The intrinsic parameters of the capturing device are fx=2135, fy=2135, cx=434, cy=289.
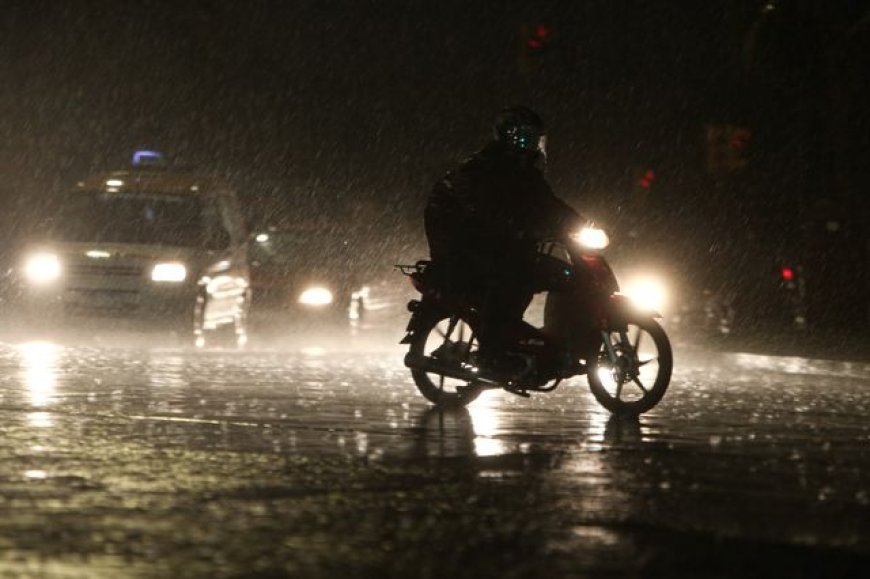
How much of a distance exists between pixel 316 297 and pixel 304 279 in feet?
0.89

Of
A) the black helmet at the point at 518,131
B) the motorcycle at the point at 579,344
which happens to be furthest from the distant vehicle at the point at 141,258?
the black helmet at the point at 518,131

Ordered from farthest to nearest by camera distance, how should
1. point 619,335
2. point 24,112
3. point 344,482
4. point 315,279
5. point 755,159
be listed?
point 24,112 → point 755,159 → point 315,279 → point 619,335 → point 344,482

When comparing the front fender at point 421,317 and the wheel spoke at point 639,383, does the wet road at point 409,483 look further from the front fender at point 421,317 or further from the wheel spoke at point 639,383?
the front fender at point 421,317

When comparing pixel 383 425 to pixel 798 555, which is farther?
pixel 383 425

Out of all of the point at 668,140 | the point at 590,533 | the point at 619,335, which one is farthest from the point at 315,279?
the point at 668,140

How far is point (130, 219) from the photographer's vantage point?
74.7ft

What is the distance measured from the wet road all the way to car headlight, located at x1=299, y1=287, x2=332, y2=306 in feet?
29.7

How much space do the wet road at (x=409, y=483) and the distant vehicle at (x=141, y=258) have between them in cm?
646

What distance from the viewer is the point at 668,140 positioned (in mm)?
67562

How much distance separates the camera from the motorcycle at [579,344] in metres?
12.8

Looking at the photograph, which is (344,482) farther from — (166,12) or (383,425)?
(166,12)

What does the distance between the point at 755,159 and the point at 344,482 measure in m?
32.3

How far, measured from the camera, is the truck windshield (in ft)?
73.5

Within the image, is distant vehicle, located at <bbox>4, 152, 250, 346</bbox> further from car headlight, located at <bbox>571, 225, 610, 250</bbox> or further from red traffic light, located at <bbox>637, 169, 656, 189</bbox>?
red traffic light, located at <bbox>637, 169, 656, 189</bbox>
